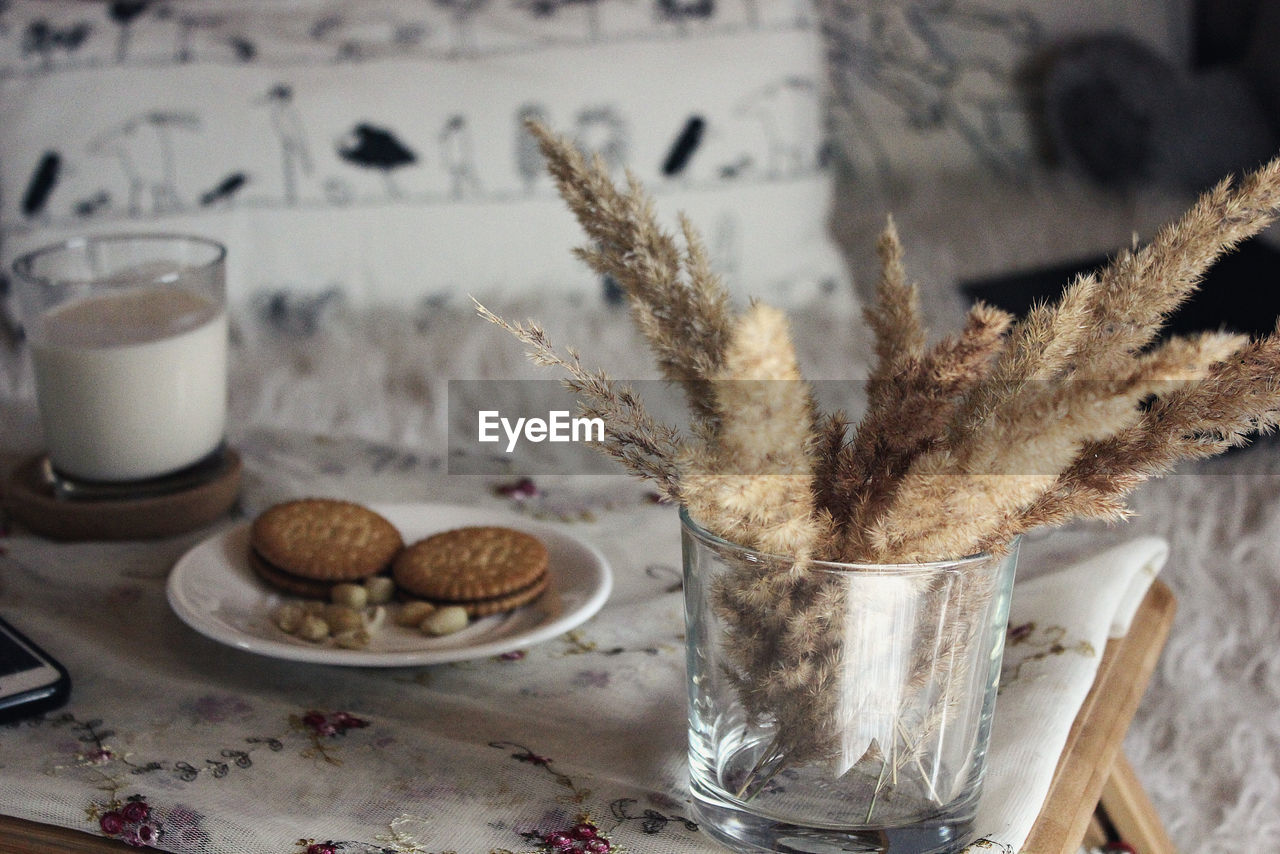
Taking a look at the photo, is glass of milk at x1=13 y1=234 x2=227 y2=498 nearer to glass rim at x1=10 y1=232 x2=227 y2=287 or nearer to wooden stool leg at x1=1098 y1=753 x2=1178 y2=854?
glass rim at x1=10 y1=232 x2=227 y2=287

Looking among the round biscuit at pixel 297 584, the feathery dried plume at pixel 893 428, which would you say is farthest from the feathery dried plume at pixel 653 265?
the round biscuit at pixel 297 584

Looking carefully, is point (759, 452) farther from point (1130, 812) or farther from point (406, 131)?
point (406, 131)

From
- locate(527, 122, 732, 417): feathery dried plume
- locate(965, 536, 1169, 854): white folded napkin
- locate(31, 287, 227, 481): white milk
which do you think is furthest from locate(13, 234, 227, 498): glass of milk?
locate(965, 536, 1169, 854): white folded napkin

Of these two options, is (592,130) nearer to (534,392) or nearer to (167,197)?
(534,392)

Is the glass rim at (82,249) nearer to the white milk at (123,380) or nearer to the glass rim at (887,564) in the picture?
the white milk at (123,380)

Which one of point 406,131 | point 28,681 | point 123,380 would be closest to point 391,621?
point 28,681

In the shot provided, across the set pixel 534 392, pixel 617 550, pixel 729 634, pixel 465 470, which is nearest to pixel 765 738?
pixel 729 634
